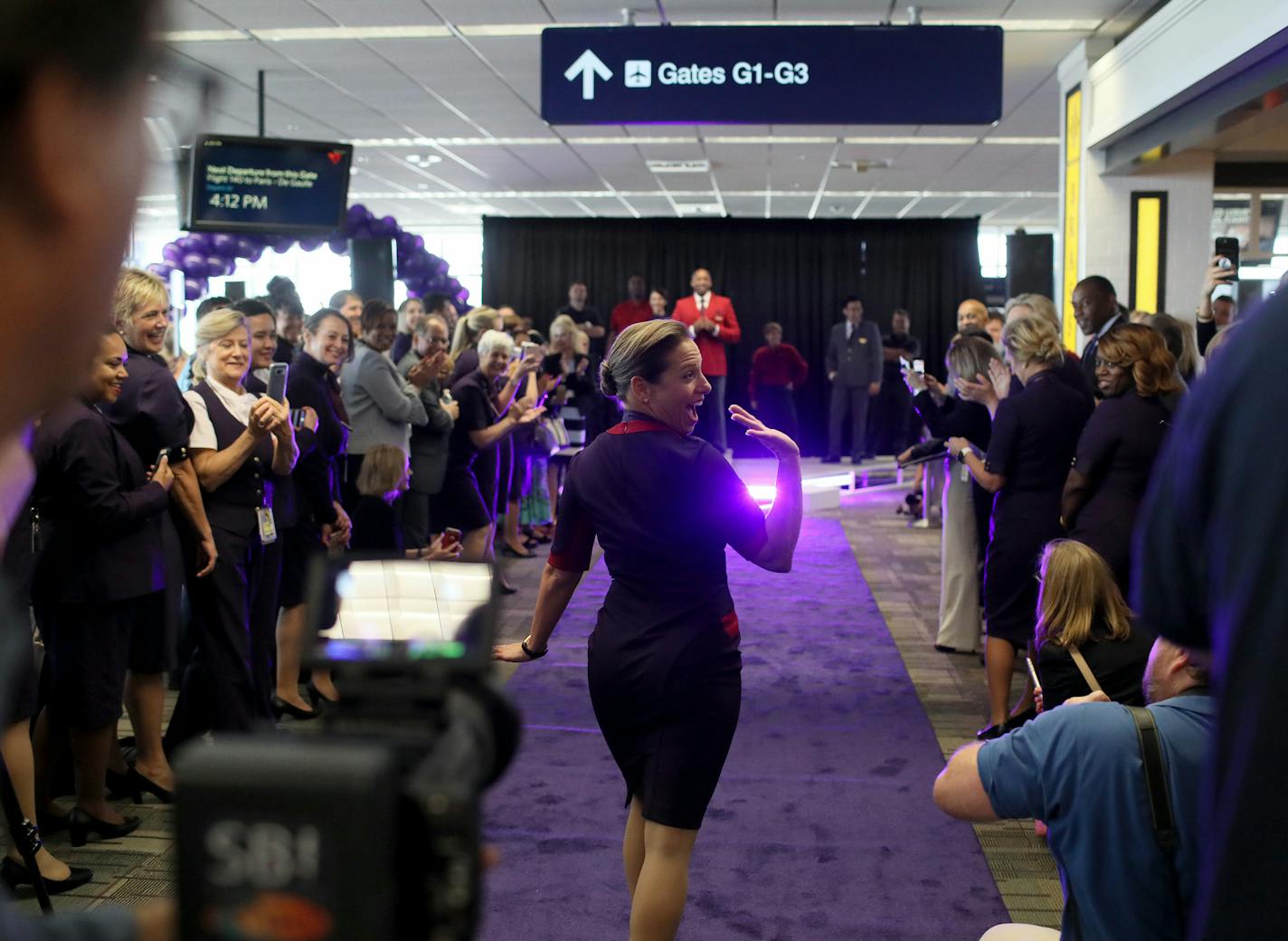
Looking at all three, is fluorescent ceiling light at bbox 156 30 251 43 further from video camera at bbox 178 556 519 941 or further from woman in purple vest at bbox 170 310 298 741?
video camera at bbox 178 556 519 941

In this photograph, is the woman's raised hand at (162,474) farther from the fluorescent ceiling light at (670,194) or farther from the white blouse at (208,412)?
the fluorescent ceiling light at (670,194)

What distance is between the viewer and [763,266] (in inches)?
686

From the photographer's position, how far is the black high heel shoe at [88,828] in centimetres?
334

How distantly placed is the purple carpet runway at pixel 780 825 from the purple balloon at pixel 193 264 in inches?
237

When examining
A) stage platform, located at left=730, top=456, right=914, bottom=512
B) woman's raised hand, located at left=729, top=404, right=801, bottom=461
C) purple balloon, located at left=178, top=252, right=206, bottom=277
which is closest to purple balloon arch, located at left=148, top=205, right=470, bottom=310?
purple balloon, located at left=178, top=252, right=206, bottom=277

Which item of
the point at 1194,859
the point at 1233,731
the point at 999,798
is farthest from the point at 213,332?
the point at 1233,731

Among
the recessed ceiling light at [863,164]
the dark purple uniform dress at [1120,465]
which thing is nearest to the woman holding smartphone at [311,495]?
the dark purple uniform dress at [1120,465]

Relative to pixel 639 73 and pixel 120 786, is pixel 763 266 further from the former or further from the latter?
pixel 120 786

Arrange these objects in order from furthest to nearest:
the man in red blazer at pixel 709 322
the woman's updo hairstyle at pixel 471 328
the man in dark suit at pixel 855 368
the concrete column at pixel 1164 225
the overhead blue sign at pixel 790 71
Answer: the man in dark suit at pixel 855 368 → the man in red blazer at pixel 709 322 → the concrete column at pixel 1164 225 → the woman's updo hairstyle at pixel 471 328 → the overhead blue sign at pixel 790 71

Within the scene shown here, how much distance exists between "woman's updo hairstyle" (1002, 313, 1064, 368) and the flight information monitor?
18.5 ft

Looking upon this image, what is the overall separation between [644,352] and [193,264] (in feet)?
27.5

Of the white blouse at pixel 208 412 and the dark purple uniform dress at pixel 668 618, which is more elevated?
the white blouse at pixel 208 412

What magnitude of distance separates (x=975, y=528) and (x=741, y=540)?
3060mm

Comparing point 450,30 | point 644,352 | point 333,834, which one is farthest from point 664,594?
point 450,30
